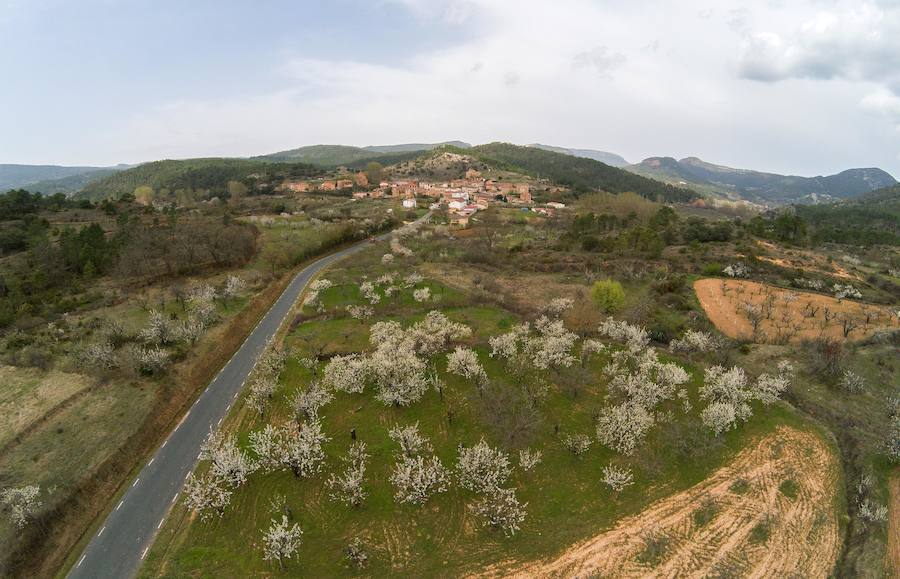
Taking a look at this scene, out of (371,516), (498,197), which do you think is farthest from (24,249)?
(498,197)

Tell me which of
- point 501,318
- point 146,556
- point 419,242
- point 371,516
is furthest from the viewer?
point 419,242

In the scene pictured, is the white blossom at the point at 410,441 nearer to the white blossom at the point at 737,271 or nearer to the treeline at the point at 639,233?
the white blossom at the point at 737,271

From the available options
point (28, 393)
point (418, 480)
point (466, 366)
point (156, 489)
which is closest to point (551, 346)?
point (466, 366)

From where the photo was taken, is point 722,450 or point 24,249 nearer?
point 722,450

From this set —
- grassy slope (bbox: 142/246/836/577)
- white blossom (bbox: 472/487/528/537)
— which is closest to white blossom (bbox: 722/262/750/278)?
grassy slope (bbox: 142/246/836/577)

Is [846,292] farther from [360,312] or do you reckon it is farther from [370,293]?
[360,312]

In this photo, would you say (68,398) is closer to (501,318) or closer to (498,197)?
(501,318)

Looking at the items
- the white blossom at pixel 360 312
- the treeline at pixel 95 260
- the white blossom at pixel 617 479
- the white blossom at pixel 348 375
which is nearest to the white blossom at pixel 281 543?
the white blossom at pixel 348 375
